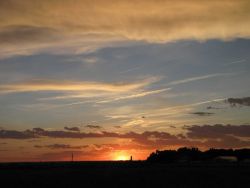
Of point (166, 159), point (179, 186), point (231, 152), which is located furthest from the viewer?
point (231, 152)

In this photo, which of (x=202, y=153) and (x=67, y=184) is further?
(x=202, y=153)

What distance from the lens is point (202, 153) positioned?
187 metres

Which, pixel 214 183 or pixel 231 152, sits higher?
pixel 231 152

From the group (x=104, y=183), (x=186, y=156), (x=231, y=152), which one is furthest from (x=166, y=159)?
(x=104, y=183)

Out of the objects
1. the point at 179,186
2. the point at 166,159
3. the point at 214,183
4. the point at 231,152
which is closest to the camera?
the point at 179,186

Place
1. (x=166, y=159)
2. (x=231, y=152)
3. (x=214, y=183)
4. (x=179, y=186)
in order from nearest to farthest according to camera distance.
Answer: (x=179, y=186)
(x=214, y=183)
(x=166, y=159)
(x=231, y=152)

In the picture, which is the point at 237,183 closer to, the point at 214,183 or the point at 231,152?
the point at 214,183

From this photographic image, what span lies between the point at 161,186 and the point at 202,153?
13934 cm

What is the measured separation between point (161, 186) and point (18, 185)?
15.7 metres

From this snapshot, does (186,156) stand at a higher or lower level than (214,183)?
higher

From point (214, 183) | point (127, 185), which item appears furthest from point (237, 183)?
point (127, 185)

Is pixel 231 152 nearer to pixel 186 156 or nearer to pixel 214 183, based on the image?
pixel 186 156

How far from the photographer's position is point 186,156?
585ft

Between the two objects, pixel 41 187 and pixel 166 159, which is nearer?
pixel 41 187
